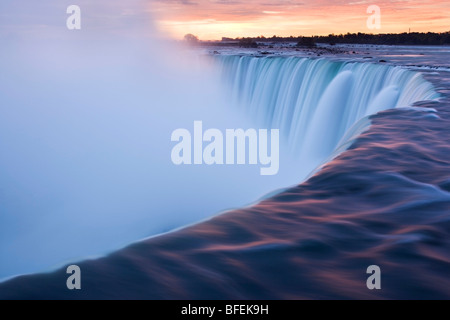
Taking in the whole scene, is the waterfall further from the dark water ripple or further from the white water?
the dark water ripple

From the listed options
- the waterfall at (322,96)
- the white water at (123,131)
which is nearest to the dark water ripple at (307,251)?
the white water at (123,131)

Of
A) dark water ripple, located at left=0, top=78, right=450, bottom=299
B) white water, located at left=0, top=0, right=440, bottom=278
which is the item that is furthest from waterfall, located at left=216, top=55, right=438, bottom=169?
dark water ripple, located at left=0, top=78, right=450, bottom=299

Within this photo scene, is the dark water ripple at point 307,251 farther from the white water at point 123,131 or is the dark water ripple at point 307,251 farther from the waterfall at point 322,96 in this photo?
the waterfall at point 322,96

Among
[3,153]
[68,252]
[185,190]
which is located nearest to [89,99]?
[3,153]

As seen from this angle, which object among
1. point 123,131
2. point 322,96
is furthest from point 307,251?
point 123,131

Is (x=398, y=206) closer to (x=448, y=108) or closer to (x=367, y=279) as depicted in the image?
(x=367, y=279)

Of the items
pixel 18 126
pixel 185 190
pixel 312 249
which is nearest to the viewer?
pixel 312 249
